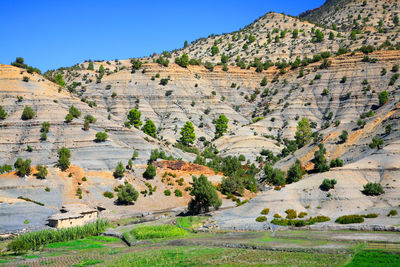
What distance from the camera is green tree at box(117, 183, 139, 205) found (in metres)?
62.4

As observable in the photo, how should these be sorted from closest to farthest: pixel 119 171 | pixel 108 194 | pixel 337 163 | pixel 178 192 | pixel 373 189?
1. pixel 373 189
2. pixel 337 163
3. pixel 108 194
4. pixel 119 171
5. pixel 178 192

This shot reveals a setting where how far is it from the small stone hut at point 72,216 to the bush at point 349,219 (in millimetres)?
31649

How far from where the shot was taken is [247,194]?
7344cm

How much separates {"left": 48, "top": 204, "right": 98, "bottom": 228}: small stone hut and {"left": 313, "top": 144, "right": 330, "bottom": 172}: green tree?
36.0 metres

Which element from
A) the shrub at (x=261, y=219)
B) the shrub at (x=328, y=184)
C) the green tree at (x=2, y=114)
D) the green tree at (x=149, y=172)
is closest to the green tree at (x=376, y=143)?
the shrub at (x=328, y=184)

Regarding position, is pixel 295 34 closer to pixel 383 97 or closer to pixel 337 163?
pixel 383 97

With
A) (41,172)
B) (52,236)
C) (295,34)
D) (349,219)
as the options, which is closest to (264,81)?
(295,34)

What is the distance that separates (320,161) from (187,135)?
1588 inches

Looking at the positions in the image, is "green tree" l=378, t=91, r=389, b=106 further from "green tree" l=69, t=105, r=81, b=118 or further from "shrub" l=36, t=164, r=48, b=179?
"shrub" l=36, t=164, r=48, b=179

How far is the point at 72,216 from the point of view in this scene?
49438mm

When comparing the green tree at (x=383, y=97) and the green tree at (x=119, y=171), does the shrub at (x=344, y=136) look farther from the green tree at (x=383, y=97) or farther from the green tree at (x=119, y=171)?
the green tree at (x=119, y=171)

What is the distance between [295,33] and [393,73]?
179 feet

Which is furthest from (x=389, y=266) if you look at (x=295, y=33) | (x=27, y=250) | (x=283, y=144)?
(x=295, y=33)

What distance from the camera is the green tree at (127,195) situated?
2456 inches
